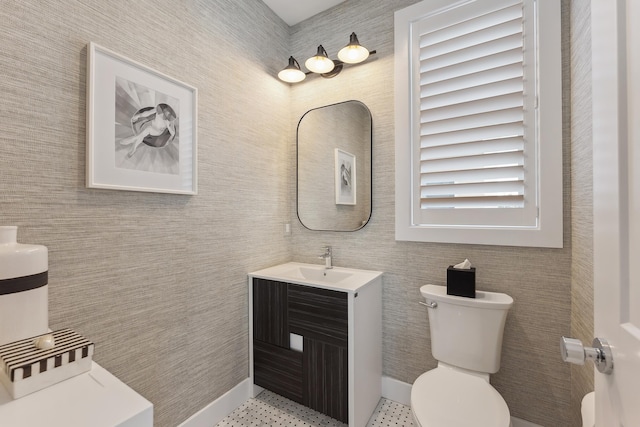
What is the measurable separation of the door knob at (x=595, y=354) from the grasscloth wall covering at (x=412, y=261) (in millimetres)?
1072

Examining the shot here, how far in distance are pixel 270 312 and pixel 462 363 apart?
1107 mm

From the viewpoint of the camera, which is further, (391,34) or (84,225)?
(391,34)

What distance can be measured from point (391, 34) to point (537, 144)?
1.11 metres

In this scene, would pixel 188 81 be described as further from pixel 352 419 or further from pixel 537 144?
pixel 352 419

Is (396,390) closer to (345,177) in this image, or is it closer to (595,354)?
(345,177)

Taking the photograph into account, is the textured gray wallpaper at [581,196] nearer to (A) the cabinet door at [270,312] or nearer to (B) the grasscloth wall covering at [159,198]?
(A) the cabinet door at [270,312]

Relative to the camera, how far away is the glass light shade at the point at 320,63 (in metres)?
1.86

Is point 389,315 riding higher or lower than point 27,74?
lower

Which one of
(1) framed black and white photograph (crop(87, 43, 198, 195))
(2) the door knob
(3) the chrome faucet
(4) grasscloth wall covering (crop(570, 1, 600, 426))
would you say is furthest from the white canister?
(4) grasscloth wall covering (crop(570, 1, 600, 426))

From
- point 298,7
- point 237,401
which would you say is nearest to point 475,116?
point 298,7

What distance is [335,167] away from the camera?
2070mm

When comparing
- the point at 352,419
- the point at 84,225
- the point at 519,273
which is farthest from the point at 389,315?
the point at 84,225

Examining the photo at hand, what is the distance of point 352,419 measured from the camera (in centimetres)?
150

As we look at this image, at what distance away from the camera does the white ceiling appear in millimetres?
2012
